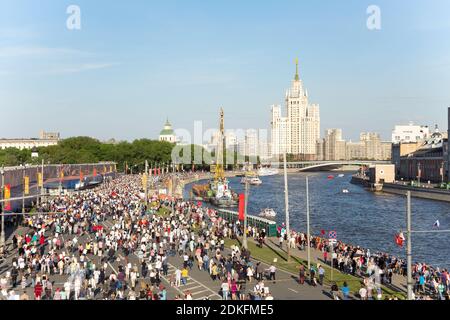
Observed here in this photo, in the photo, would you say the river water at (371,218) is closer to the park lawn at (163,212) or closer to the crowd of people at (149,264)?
the crowd of people at (149,264)

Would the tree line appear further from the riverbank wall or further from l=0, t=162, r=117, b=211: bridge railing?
the riverbank wall

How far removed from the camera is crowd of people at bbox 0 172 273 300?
860 inches

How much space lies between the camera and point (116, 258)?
29312mm

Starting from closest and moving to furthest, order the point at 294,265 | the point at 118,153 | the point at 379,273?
the point at 379,273
the point at 294,265
the point at 118,153

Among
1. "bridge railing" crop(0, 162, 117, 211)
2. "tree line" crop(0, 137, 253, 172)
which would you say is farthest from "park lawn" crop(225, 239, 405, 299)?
"tree line" crop(0, 137, 253, 172)

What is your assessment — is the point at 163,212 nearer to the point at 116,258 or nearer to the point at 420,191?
the point at 116,258

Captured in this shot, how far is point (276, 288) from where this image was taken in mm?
23312

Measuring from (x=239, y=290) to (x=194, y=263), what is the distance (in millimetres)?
6856

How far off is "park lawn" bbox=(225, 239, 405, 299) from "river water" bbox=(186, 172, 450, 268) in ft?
38.8

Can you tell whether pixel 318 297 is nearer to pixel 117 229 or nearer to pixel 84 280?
pixel 84 280

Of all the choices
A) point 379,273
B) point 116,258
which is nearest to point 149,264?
point 116,258

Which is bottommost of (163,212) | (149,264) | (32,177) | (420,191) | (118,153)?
(420,191)

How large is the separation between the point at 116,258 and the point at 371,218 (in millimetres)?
42235
